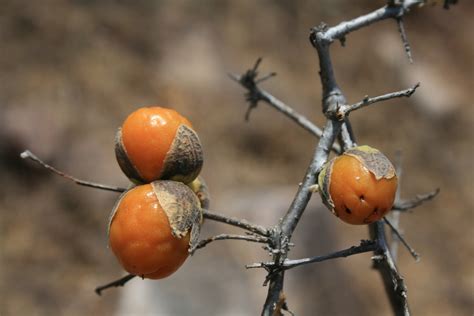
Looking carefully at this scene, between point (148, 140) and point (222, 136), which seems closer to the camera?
point (148, 140)

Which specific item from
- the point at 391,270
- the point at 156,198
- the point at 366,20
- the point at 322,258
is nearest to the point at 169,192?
the point at 156,198

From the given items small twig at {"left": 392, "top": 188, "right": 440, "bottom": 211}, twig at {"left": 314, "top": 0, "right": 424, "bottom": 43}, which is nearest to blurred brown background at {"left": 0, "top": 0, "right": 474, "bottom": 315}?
small twig at {"left": 392, "top": 188, "right": 440, "bottom": 211}

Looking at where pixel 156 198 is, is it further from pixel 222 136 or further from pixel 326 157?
pixel 222 136

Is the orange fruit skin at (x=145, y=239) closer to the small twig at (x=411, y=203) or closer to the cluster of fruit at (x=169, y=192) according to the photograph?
the cluster of fruit at (x=169, y=192)

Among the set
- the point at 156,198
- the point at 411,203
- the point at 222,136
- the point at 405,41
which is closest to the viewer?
the point at 156,198

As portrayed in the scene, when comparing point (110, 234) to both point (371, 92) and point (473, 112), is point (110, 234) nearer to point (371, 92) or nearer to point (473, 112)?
point (371, 92)

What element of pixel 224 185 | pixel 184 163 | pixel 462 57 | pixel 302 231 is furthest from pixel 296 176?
pixel 184 163

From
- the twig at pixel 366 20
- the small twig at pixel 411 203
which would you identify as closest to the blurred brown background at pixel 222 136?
the small twig at pixel 411 203
